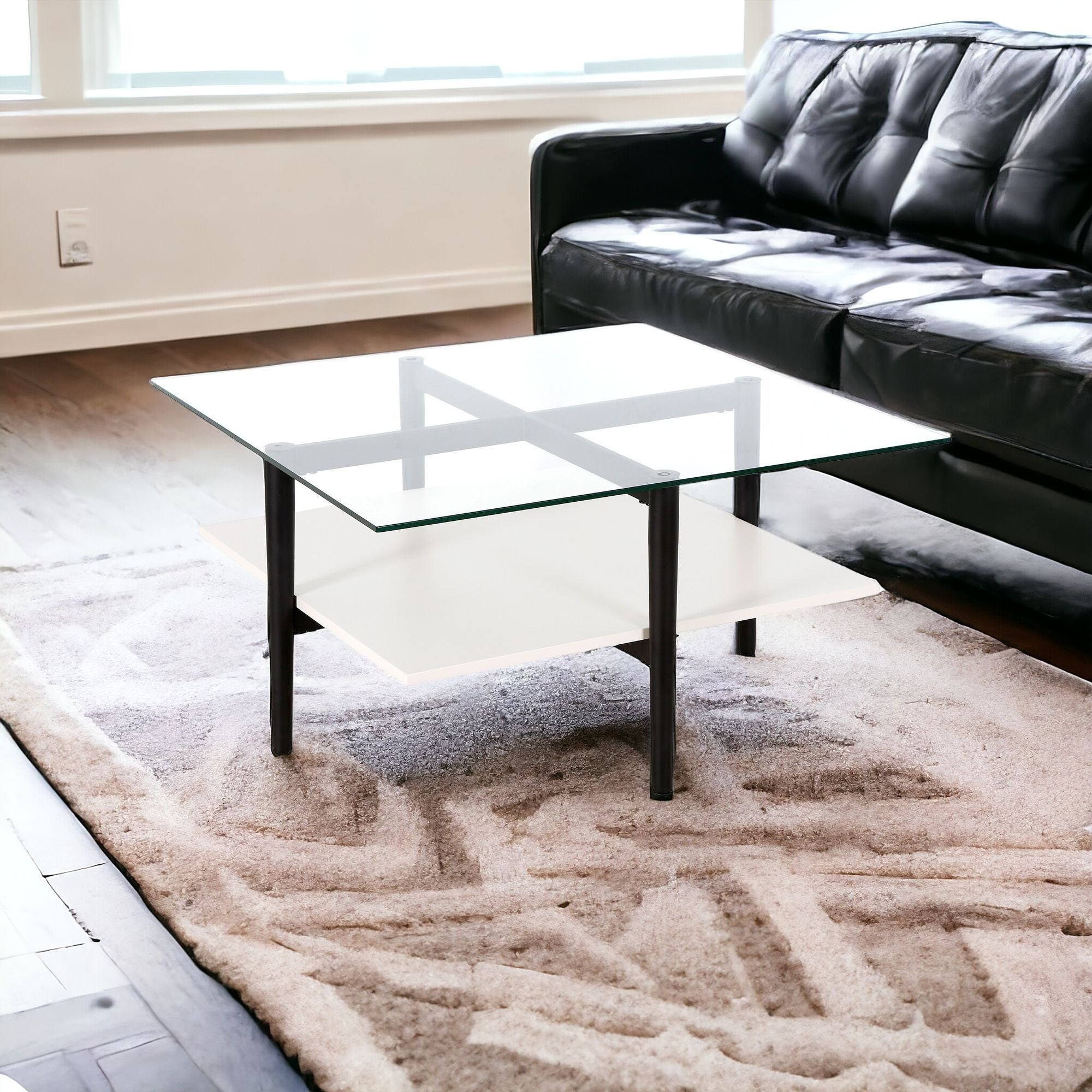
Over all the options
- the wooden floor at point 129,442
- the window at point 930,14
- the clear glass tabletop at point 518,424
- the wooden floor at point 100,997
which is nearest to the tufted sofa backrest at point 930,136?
the window at point 930,14

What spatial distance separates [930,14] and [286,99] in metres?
1.70

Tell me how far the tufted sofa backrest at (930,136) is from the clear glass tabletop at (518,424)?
0.91m

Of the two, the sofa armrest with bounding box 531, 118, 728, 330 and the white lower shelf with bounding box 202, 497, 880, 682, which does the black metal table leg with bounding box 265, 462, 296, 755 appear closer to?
the white lower shelf with bounding box 202, 497, 880, 682

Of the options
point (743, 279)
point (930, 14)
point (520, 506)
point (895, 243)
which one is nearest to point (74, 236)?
point (743, 279)

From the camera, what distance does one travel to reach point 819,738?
6.30ft

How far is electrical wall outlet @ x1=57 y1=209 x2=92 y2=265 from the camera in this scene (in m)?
3.81

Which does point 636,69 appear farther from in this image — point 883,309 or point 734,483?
point 734,483

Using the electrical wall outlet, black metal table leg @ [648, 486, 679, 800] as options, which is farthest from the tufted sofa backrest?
the electrical wall outlet

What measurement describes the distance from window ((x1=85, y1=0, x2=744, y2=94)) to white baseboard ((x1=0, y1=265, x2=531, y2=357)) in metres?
0.53

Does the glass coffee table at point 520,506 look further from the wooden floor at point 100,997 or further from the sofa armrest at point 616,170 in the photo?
the sofa armrest at point 616,170

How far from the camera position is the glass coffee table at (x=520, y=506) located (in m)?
1.67

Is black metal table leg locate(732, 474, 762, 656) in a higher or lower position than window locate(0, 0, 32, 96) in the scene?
lower

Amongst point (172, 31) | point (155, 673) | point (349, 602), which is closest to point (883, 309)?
point (349, 602)

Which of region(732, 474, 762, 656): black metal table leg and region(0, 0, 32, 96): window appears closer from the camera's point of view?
region(732, 474, 762, 656): black metal table leg
